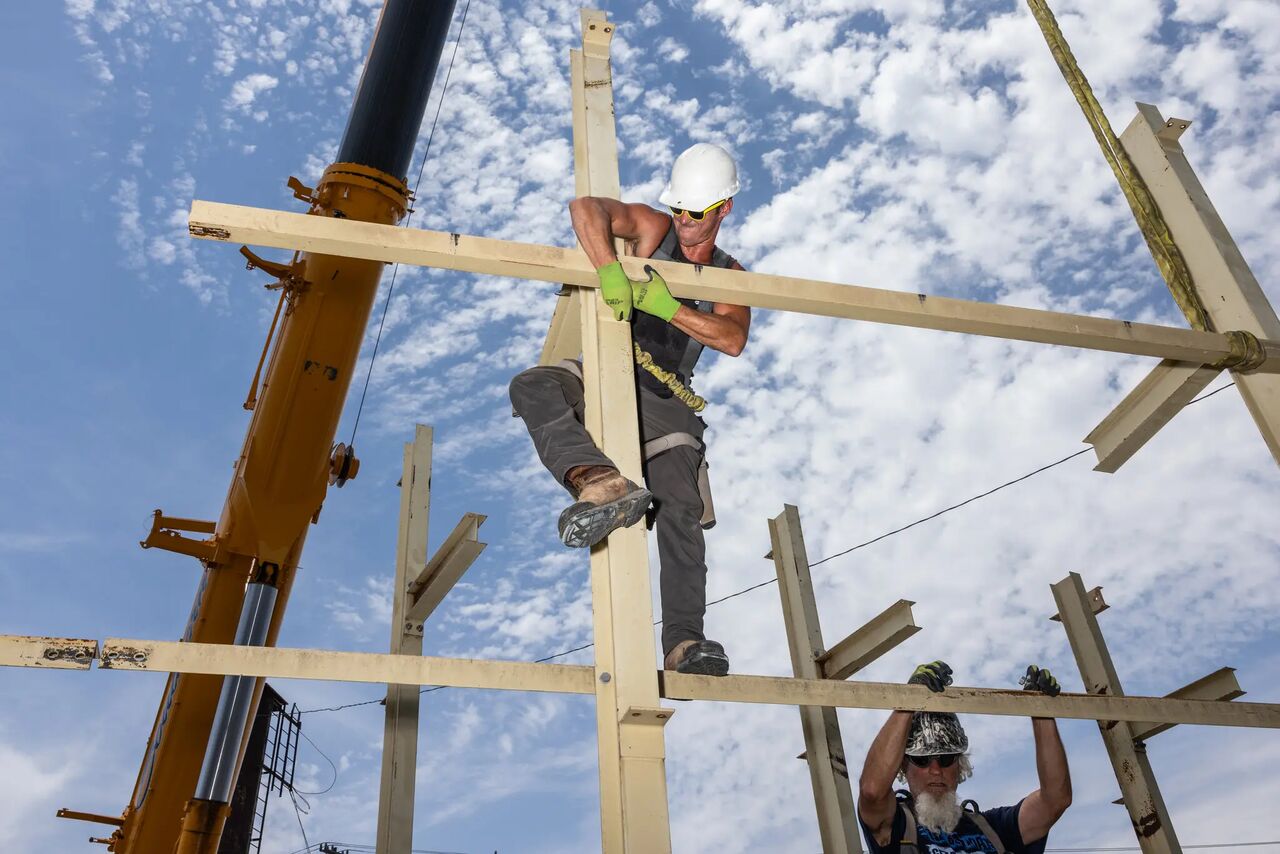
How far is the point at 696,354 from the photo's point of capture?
451 centimetres

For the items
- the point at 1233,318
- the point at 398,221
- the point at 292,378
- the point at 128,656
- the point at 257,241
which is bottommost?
the point at 128,656

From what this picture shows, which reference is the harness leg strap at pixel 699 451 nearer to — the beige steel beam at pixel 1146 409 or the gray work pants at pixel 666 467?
the gray work pants at pixel 666 467

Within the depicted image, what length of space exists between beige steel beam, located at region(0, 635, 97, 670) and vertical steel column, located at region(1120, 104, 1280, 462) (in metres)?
4.14

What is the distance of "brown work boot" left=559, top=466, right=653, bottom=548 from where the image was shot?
304 cm

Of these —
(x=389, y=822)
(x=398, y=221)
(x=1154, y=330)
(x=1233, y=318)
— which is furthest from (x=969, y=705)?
(x=398, y=221)

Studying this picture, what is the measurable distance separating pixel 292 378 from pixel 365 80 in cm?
236

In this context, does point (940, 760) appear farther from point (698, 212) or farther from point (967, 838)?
point (698, 212)

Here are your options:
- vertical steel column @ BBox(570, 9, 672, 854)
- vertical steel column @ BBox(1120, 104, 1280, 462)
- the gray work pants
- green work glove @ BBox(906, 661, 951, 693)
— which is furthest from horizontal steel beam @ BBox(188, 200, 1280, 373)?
green work glove @ BBox(906, 661, 951, 693)

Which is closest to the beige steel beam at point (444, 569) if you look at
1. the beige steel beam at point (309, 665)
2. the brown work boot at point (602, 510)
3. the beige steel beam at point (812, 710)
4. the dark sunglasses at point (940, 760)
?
the beige steel beam at point (812, 710)

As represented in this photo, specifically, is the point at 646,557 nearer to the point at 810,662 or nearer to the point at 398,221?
the point at 810,662

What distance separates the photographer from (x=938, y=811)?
464 centimetres

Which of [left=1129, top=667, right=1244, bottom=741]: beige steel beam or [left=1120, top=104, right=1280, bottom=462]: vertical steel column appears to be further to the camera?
[left=1129, top=667, right=1244, bottom=741]: beige steel beam

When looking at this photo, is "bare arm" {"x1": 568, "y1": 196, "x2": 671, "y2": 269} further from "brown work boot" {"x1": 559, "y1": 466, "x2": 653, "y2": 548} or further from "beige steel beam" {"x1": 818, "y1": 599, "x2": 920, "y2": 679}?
"beige steel beam" {"x1": 818, "y1": 599, "x2": 920, "y2": 679}

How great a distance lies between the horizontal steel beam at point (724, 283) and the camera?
3139 millimetres
